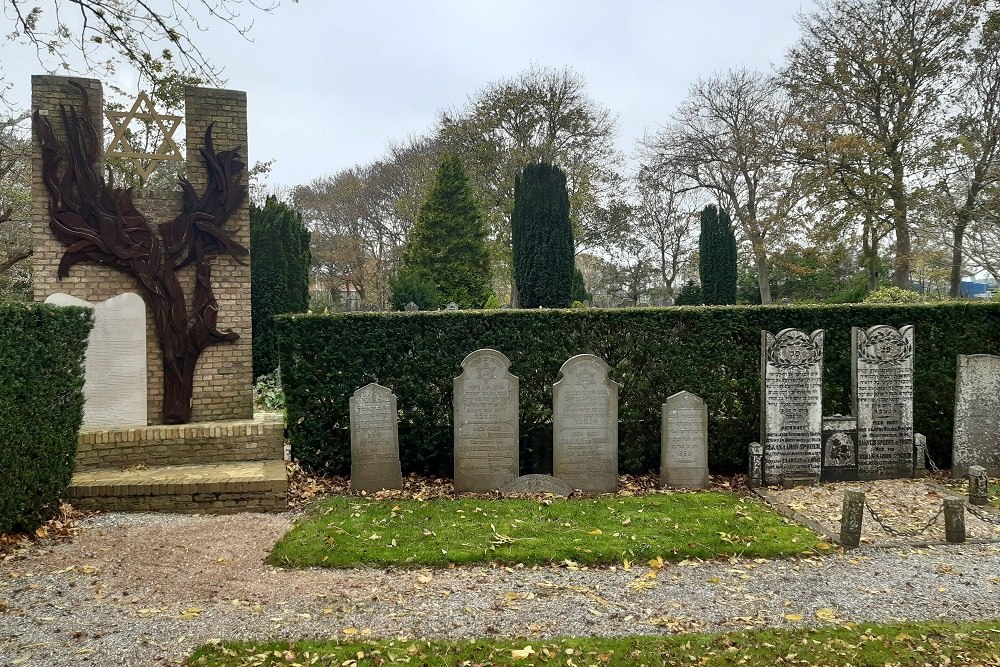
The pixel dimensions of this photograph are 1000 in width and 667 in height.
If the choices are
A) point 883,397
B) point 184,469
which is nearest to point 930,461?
point 883,397

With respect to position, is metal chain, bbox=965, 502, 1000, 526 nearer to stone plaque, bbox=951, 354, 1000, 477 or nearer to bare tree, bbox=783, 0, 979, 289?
stone plaque, bbox=951, 354, 1000, 477

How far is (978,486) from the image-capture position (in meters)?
7.32

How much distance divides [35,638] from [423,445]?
17.0ft

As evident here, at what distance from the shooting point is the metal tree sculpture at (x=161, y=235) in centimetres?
855

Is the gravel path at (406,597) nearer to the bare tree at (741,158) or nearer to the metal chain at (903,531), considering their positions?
the metal chain at (903,531)

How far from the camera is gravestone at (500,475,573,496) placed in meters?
8.09

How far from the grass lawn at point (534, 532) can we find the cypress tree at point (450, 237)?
18444mm

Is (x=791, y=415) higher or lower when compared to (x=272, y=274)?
lower

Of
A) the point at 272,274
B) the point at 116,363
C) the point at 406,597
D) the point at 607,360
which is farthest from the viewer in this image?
the point at 272,274

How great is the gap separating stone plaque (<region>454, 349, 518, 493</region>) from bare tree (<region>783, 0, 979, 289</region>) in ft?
58.3

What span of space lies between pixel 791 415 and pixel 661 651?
5436 mm

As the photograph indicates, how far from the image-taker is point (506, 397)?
821cm

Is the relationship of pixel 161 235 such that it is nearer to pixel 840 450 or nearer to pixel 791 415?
pixel 791 415

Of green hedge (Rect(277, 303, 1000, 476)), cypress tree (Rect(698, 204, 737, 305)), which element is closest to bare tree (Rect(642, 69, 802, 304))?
cypress tree (Rect(698, 204, 737, 305))
